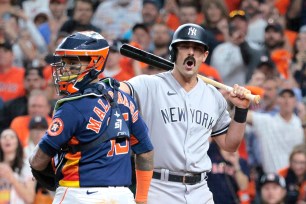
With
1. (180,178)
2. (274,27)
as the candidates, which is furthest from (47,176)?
(274,27)

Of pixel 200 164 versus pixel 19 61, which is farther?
pixel 19 61

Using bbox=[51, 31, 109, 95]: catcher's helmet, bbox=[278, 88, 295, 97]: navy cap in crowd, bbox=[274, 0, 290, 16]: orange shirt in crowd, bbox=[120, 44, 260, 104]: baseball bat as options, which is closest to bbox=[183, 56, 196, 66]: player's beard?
bbox=[120, 44, 260, 104]: baseball bat

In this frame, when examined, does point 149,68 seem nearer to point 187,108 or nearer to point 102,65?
point 187,108

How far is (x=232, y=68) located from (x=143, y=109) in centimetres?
604

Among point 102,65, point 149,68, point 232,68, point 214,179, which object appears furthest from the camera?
point 232,68

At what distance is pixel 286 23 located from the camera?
1530cm

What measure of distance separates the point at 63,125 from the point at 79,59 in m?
0.46

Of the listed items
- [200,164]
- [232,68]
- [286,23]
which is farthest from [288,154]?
[200,164]

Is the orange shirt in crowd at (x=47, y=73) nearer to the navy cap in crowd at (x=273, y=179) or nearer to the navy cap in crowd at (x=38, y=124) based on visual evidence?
the navy cap in crowd at (x=38, y=124)

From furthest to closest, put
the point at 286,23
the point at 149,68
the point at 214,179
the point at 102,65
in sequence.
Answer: the point at 286,23 < the point at 149,68 < the point at 214,179 < the point at 102,65

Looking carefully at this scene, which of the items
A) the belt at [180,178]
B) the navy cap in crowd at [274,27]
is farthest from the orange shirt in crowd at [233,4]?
the belt at [180,178]

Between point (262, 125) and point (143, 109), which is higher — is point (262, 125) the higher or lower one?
the lower one

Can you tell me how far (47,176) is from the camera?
20.2 feet

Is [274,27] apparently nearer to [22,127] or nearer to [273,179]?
[273,179]
